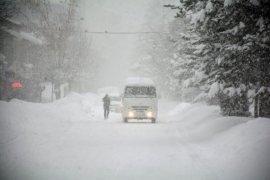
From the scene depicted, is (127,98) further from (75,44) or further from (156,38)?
(156,38)

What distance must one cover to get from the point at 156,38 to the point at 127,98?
44.6 m

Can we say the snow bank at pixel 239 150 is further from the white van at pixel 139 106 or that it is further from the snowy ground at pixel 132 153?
the white van at pixel 139 106

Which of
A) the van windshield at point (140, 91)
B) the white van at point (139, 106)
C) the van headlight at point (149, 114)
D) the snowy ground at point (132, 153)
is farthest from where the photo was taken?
the van windshield at point (140, 91)

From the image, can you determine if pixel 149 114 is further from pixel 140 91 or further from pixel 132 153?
pixel 132 153

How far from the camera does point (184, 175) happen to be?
28.0 feet

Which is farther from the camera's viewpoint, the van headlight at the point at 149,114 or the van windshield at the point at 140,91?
the van windshield at the point at 140,91

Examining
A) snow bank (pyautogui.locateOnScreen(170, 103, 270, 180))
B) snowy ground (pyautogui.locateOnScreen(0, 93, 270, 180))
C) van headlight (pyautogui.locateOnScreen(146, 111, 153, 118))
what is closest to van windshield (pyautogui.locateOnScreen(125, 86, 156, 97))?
van headlight (pyautogui.locateOnScreen(146, 111, 153, 118))

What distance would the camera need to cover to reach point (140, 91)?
962 inches

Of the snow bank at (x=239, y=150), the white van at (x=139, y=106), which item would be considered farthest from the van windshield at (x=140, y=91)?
the snow bank at (x=239, y=150)

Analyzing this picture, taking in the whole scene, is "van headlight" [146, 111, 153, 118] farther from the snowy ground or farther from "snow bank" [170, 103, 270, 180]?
"snow bank" [170, 103, 270, 180]

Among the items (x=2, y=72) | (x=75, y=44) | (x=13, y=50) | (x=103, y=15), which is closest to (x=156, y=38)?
(x=75, y=44)

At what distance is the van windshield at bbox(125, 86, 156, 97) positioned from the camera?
24147 millimetres

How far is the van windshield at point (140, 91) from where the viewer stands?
2415 centimetres

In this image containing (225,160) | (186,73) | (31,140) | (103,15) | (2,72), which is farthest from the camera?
(103,15)
